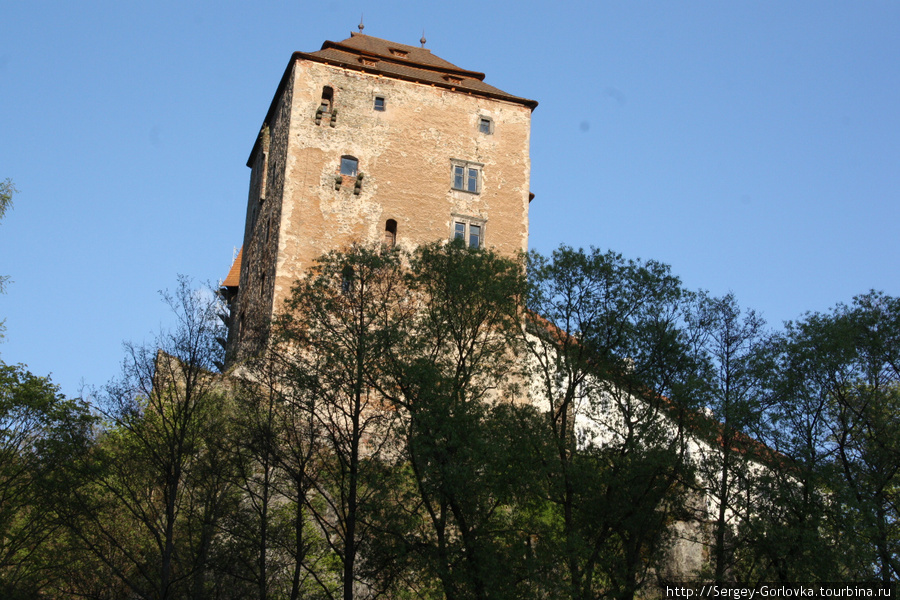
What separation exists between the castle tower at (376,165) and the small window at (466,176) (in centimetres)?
5

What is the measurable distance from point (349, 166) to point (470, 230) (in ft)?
18.0

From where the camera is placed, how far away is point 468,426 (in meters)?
23.4

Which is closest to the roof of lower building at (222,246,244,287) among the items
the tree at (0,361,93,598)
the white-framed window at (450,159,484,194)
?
the white-framed window at (450,159,484,194)

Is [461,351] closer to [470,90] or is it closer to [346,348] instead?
[346,348]

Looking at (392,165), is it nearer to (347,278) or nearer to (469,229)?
(469,229)

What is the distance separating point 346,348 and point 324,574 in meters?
7.61

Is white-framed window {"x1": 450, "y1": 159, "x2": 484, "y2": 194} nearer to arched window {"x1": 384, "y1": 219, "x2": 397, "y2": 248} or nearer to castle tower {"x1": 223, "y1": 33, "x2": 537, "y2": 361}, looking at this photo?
castle tower {"x1": 223, "y1": 33, "x2": 537, "y2": 361}

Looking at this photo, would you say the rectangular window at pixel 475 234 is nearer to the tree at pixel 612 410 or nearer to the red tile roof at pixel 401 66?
the red tile roof at pixel 401 66

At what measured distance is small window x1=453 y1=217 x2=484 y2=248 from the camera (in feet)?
131

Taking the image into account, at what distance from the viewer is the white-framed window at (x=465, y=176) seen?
40875mm

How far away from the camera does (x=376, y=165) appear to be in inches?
1576

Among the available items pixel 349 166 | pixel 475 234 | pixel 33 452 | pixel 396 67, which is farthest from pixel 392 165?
pixel 33 452

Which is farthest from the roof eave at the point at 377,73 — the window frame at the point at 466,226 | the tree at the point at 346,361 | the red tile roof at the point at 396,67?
the tree at the point at 346,361

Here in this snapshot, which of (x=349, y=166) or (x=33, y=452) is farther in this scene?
(x=349, y=166)
